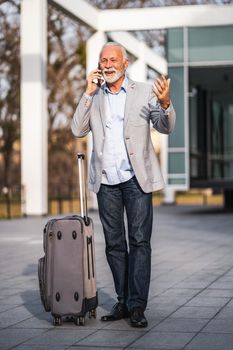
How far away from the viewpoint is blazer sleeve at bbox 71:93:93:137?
652 centimetres

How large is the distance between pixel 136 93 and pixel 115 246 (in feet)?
3.58

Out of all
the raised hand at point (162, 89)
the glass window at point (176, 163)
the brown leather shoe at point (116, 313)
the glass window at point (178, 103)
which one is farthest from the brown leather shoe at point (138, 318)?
the glass window at point (178, 103)

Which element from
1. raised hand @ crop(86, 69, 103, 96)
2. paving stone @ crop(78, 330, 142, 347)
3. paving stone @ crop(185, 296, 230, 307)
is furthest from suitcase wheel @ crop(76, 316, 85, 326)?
raised hand @ crop(86, 69, 103, 96)

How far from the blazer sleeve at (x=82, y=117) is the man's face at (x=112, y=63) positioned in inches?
8.9

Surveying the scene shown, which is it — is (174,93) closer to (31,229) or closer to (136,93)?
(31,229)

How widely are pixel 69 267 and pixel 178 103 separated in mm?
20345

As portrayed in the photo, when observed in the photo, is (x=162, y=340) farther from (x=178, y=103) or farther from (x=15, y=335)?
(x=178, y=103)

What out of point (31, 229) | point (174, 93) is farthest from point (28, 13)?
point (31, 229)

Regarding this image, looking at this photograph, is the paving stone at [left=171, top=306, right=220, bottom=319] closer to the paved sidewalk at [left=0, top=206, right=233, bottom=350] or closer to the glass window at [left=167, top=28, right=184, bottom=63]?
the paved sidewalk at [left=0, top=206, right=233, bottom=350]

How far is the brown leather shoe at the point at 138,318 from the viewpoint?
20.2 ft

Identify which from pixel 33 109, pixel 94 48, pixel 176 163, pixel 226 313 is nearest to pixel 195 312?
pixel 226 313

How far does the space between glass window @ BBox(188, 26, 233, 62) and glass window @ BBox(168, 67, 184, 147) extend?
602mm

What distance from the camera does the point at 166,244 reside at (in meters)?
14.0

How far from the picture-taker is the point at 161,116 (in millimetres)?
6285
